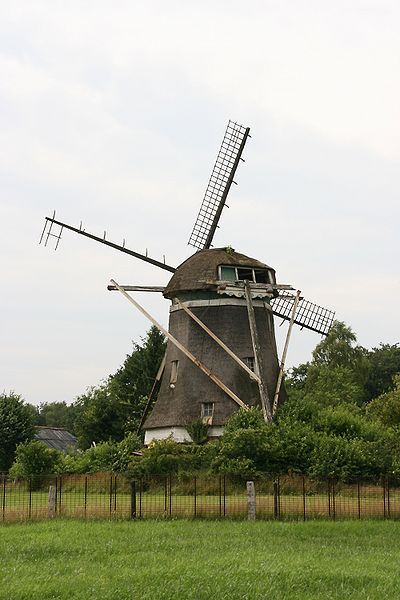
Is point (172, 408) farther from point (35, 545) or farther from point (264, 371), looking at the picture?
point (35, 545)

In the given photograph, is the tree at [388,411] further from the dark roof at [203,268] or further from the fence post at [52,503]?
the fence post at [52,503]

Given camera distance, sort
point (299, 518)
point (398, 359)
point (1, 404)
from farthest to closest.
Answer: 1. point (398, 359)
2. point (1, 404)
3. point (299, 518)

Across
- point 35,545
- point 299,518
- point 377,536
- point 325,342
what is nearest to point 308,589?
point 35,545

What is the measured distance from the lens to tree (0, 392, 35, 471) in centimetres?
4819

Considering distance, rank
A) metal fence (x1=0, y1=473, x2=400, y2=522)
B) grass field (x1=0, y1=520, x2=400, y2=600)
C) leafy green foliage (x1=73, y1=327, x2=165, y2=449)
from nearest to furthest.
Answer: grass field (x1=0, y1=520, x2=400, y2=600)
metal fence (x1=0, y1=473, x2=400, y2=522)
leafy green foliage (x1=73, y1=327, x2=165, y2=449)

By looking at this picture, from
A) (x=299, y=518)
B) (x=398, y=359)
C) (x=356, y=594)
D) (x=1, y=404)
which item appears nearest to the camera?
(x=356, y=594)

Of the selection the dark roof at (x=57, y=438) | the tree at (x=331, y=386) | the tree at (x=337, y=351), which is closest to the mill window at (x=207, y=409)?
the tree at (x=331, y=386)

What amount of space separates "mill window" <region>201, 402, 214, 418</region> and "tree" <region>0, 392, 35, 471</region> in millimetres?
13089

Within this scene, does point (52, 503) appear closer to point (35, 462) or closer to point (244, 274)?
point (35, 462)

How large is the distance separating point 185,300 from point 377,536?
61.9 ft

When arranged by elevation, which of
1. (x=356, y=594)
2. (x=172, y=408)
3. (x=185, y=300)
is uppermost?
(x=185, y=300)

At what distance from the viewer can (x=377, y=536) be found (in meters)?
22.6

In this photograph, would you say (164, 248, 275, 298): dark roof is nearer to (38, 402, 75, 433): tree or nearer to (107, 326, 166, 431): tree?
(107, 326, 166, 431): tree

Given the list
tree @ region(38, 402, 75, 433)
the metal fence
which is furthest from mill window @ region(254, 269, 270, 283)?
tree @ region(38, 402, 75, 433)
